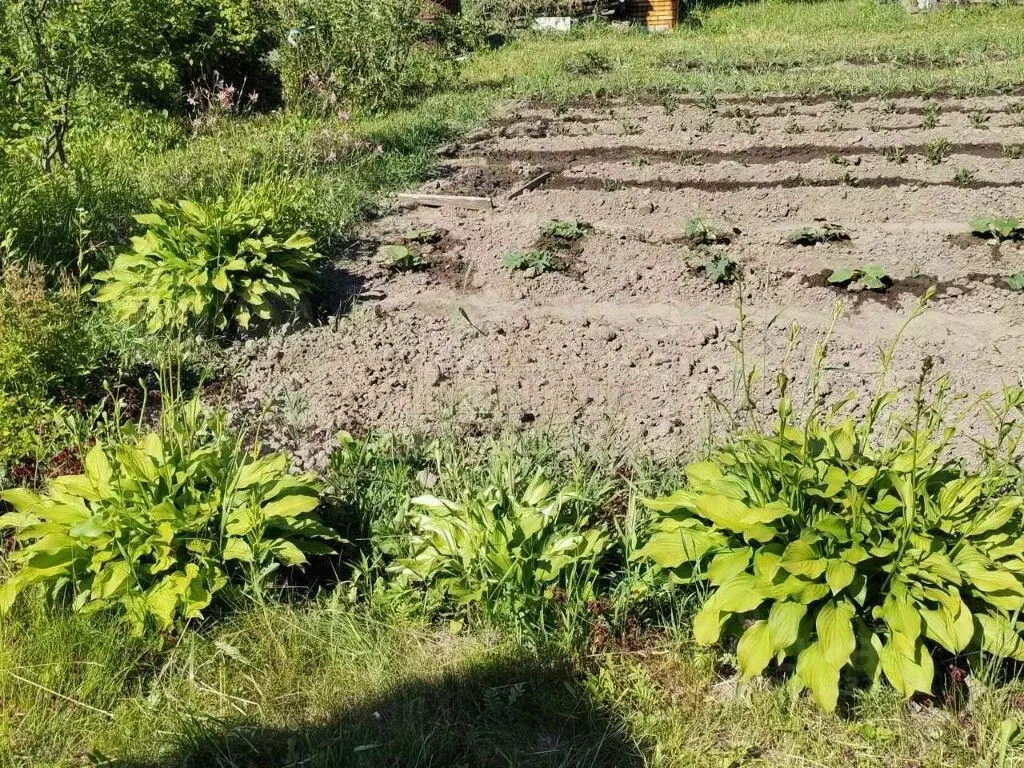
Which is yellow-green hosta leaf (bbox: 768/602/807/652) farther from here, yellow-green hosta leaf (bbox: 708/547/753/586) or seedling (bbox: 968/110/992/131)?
seedling (bbox: 968/110/992/131)

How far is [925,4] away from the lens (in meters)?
20.8

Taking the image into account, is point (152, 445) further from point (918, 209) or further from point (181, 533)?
point (918, 209)

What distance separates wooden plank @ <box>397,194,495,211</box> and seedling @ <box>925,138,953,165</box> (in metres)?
3.52

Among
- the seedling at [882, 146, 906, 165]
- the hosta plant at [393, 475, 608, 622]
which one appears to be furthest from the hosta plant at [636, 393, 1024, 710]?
the seedling at [882, 146, 906, 165]

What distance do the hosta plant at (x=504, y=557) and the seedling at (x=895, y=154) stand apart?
18.2 feet

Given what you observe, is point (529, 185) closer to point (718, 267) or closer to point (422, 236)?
point (422, 236)

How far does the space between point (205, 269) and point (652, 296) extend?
2496mm

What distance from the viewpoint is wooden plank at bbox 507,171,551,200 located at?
719 cm

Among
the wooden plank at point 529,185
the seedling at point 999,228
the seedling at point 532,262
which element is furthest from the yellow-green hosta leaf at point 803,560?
the wooden plank at point 529,185

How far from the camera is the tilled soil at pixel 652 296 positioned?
4.43m

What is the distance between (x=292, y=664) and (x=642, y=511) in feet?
4.37

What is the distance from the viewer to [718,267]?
5.50 m

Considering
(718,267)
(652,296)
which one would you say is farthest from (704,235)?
(652,296)

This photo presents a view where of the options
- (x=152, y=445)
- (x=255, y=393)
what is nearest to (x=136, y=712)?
(x=152, y=445)
